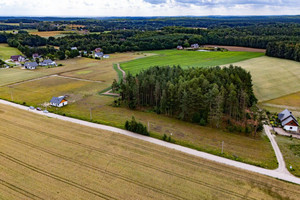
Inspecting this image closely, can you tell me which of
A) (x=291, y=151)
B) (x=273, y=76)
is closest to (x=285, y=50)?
(x=273, y=76)

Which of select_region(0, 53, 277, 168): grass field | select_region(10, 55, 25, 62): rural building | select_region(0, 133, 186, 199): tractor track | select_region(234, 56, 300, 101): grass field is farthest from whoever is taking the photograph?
select_region(10, 55, 25, 62): rural building

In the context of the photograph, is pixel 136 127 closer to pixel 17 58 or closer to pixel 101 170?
pixel 101 170

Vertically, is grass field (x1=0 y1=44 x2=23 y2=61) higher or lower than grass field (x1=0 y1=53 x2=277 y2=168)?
higher

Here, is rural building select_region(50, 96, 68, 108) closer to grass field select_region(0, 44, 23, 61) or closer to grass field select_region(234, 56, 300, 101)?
grass field select_region(234, 56, 300, 101)

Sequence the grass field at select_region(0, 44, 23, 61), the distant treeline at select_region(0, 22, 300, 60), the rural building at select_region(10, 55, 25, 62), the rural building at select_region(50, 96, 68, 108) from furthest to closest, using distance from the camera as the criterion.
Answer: the distant treeline at select_region(0, 22, 300, 60), the grass field at select_region(0, 44, 23, 61), the rural building at select_region(10, 55, 25, 62), the rural building at select_region(50, 96, 68, 108)

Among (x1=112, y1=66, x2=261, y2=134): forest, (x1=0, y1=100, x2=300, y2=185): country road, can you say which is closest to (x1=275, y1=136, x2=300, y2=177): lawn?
(x1=0, y1=100, x2=300, y2=185): country road

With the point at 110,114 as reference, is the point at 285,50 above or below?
above

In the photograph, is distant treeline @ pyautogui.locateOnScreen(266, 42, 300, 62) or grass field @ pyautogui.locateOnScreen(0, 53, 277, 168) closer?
grass field @ pyautogui.locateOnScreen(0, 53, 277, 168)
